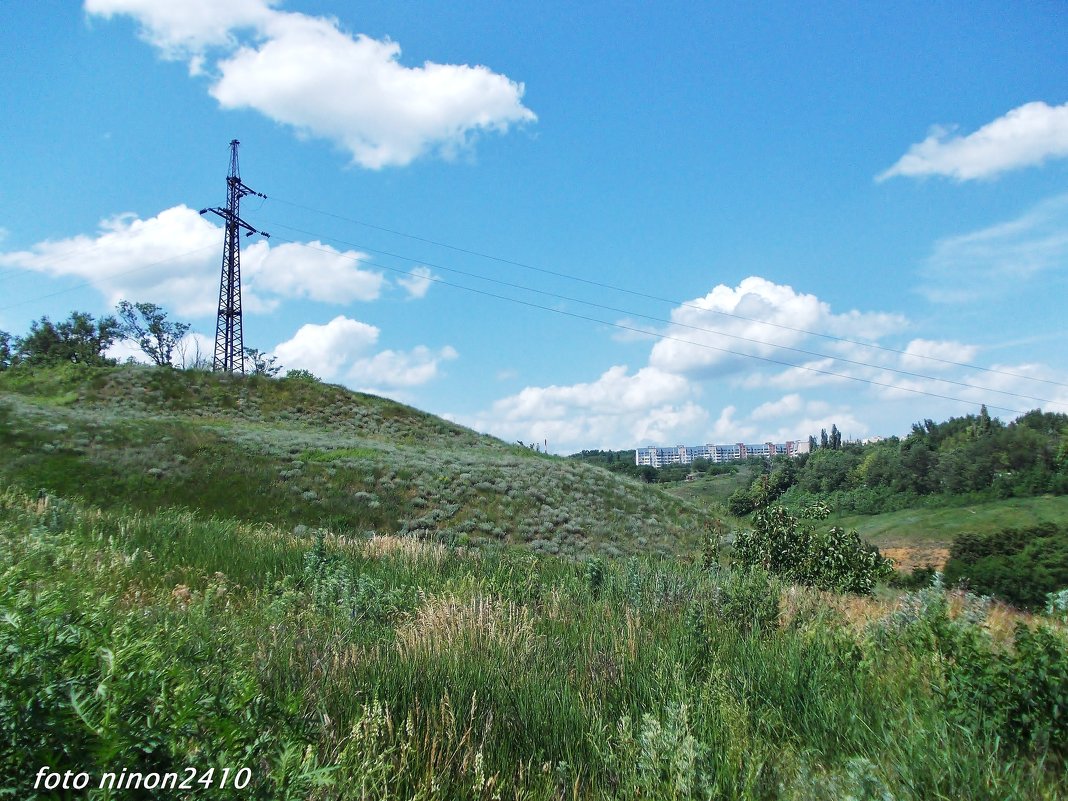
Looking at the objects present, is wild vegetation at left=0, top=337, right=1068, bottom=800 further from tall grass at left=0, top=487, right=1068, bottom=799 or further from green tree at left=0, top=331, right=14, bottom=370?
green tree at left=0, top=331, right=14, bottom=370

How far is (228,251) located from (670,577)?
5396cm

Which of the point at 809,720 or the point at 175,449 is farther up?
the point at 175,449

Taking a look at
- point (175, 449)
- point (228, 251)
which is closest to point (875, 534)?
point (175, 449)

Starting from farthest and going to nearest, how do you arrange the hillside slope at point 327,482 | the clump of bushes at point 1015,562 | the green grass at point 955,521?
the green grass at point 955,521
the hillside slope at point 327,482
the clump of bushes at point 1015,562

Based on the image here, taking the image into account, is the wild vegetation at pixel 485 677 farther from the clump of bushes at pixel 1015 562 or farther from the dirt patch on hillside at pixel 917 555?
the dirt patch on hillside at pixel 917 555


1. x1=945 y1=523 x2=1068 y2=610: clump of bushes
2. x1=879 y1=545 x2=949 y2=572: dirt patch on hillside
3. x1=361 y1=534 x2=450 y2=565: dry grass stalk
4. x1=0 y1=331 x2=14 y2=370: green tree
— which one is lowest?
x1=879 y1=545 x2=949 y2=572: dirt patch on hillside

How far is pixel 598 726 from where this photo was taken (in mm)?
3889

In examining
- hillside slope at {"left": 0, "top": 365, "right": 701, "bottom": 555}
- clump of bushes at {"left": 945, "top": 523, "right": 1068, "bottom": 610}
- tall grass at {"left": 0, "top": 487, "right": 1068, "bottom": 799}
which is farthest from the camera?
hillside slope at {"left": 0, "top": 365, "right": 701, "bottom": 555}

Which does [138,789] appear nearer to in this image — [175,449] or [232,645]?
[232,645]

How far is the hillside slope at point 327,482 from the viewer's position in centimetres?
2423

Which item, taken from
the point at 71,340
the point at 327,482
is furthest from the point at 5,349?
the point at 327,482

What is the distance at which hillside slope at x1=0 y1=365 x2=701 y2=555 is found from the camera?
79.5ft

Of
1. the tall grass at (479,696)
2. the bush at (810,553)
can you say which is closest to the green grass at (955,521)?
the bush at (810,553)

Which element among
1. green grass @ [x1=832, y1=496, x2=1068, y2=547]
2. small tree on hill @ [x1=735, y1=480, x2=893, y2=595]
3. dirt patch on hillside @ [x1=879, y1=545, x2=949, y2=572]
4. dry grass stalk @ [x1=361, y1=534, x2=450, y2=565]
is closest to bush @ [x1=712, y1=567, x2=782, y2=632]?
dry grass stalk @ [x1=361, y1=534, x2=450, y2=565]
